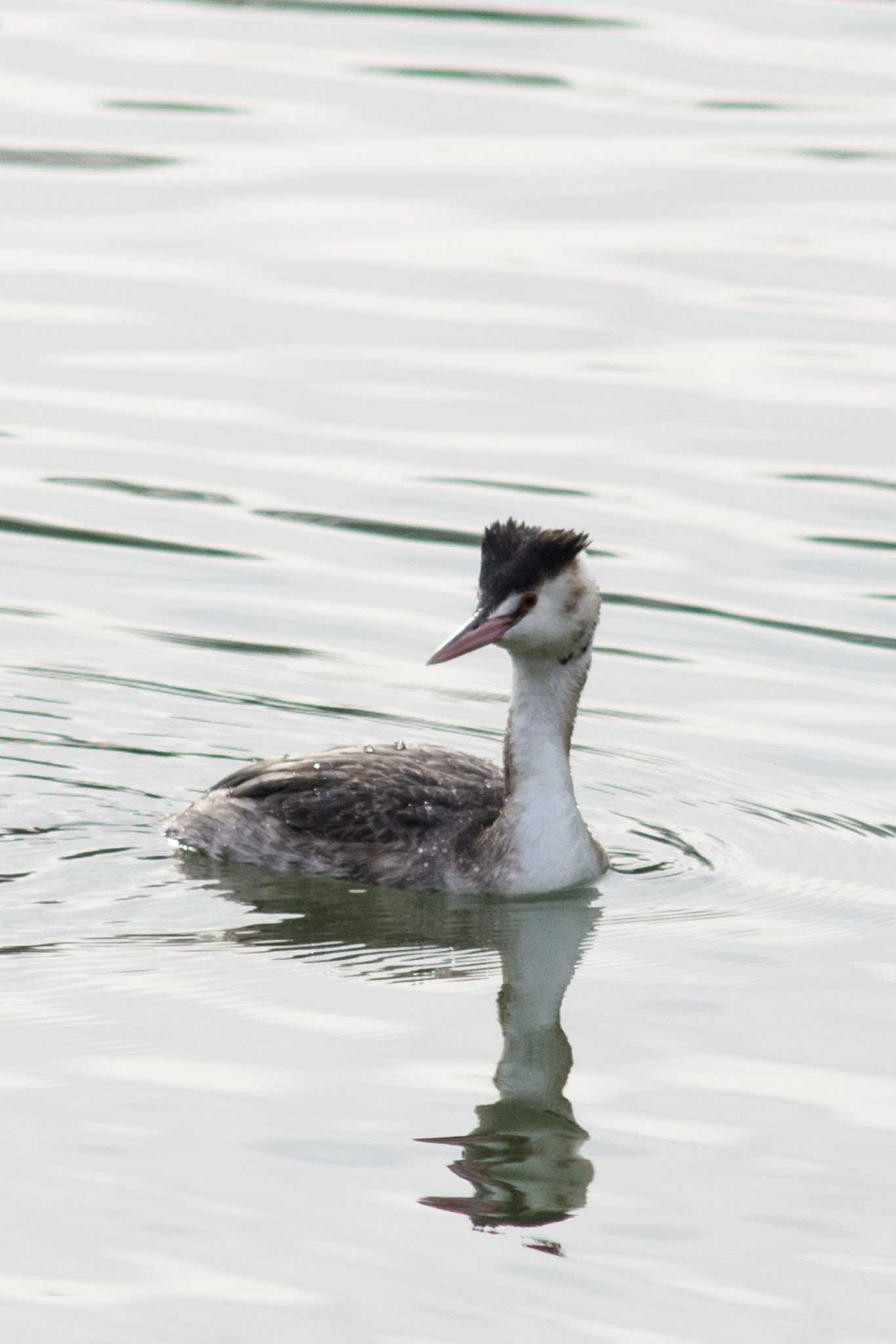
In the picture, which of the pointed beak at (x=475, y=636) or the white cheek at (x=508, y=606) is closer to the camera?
the pointed beak at (x=475, y=636)

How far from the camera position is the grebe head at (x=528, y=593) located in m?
10.6

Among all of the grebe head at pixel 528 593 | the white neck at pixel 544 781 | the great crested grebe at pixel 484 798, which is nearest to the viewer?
the grebe head at pixel 528 593

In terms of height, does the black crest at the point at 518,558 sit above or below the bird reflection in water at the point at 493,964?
above

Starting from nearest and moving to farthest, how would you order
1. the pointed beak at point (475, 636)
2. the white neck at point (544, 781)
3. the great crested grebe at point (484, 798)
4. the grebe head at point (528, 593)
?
the pointed beak at point (475, 636) → the grebe head at point (528, 593) → the great crested grebe at point (484, 798) → the white neck at point (544, 781)

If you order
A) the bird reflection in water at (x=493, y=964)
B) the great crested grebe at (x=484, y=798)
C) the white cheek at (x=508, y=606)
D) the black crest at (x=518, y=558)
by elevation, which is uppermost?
the black crest at (x=518, y=558)

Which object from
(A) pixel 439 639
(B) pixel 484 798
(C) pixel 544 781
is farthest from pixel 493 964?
(A) pixel 439 639

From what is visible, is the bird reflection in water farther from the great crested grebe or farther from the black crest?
the black crest

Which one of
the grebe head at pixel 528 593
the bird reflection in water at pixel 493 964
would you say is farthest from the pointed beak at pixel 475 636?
the bird reflection in water at pixel 493 964

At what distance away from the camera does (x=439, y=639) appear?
44.1 feet

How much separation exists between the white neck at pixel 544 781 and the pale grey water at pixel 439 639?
0.15 meters

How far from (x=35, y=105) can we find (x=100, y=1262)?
53.8 ft

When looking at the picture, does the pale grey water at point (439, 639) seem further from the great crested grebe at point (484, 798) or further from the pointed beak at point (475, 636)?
the pointed beak at point (475, 636)

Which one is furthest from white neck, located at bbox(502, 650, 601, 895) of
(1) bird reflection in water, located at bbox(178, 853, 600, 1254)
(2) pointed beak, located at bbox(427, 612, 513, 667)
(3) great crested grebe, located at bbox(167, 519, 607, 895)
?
(2) pointed beak, located at bbox(427, 612, 513, 667)

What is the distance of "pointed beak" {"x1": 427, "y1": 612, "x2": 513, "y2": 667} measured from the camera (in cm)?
1045
